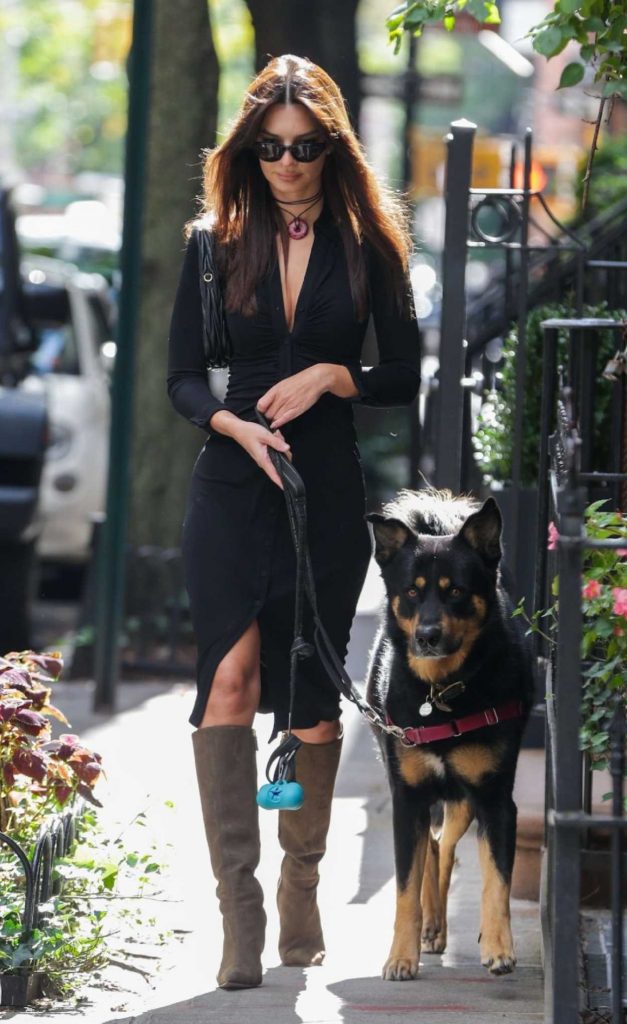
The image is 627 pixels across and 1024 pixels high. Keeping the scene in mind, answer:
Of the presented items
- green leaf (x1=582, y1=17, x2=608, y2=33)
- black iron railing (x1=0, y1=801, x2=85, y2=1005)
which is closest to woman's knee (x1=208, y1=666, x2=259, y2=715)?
black iron railing (x1=0, y1=801, x2=85, y2=1005)

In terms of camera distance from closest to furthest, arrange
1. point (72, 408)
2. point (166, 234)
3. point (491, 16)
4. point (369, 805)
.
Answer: point (491, 16), point (369, 805), point (166, 234), point (72, 408)

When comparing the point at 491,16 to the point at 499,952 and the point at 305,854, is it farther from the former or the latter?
the point at 499,952

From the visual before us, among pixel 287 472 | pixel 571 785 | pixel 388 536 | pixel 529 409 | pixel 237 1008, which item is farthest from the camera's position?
pixel 529 409

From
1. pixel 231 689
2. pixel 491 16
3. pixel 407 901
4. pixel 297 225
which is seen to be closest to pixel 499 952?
pixel 407 901

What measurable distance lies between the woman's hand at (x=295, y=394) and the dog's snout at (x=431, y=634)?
2.04ft

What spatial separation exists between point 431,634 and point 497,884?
0.69 metres

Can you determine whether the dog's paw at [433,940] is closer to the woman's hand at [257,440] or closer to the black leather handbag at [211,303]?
the woman's hand at [257,440]

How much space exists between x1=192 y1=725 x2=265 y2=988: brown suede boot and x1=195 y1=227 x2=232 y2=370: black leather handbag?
97cm

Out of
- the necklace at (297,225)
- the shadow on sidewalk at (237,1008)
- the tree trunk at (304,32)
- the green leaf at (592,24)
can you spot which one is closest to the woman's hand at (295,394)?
the necklace at (297,225)

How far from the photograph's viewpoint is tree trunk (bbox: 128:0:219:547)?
10.3m

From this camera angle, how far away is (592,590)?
3742mm

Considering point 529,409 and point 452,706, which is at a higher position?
point 529,409

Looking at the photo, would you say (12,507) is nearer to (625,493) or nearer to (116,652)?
(116,652)

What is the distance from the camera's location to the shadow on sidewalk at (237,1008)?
4031 millimetres
